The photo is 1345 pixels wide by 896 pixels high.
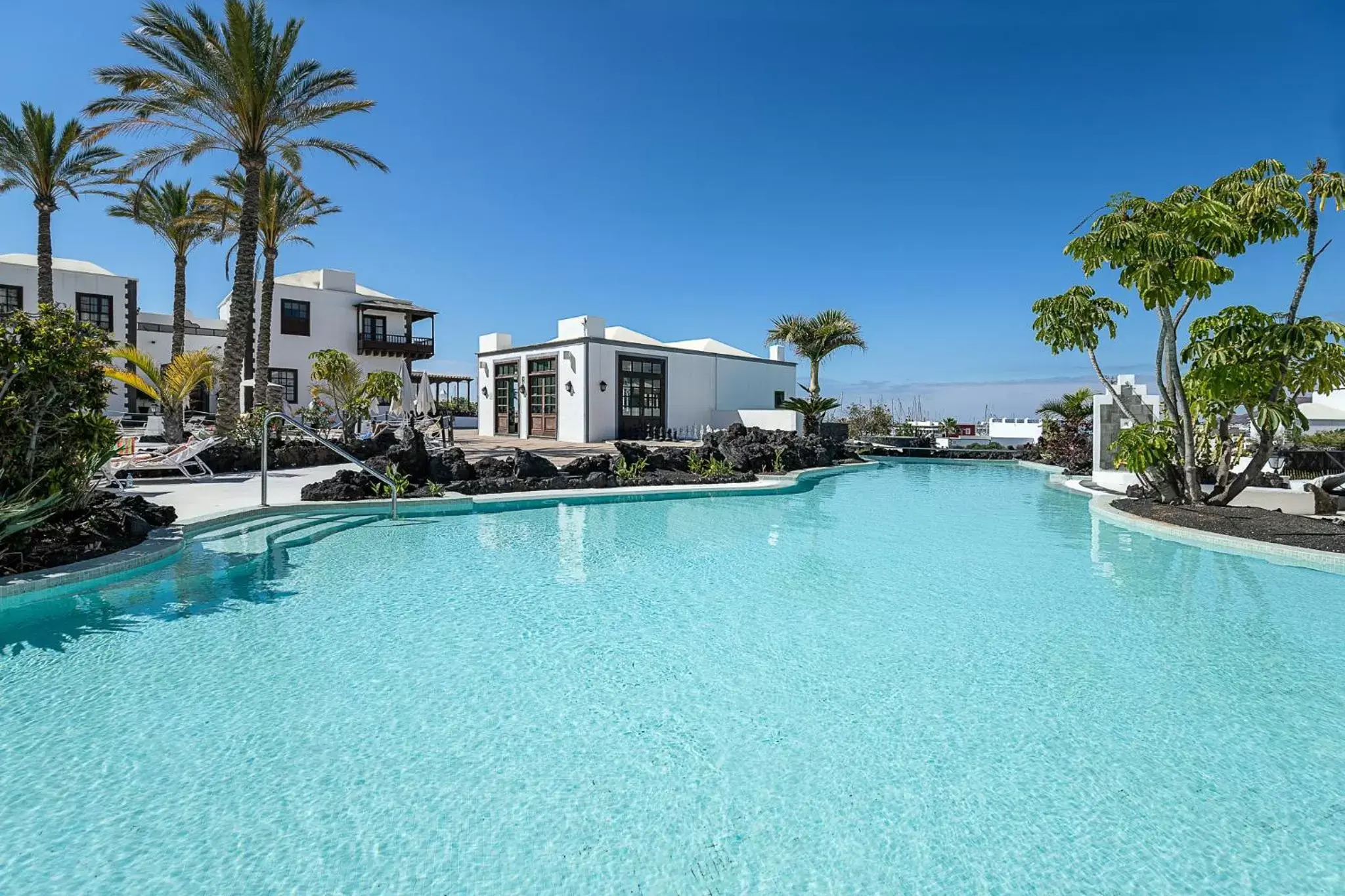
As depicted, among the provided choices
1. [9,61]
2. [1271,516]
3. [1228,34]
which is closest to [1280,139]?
[1228,34]

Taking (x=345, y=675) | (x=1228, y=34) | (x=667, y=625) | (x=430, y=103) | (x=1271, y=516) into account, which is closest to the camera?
(x=345, y=675)

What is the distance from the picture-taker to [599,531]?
894 centimetres

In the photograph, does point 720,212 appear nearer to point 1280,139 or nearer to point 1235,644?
point 1280,139

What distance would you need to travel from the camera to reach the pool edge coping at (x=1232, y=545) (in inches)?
265

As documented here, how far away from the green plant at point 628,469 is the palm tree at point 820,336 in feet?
44.5

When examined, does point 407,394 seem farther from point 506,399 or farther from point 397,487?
point 506,399

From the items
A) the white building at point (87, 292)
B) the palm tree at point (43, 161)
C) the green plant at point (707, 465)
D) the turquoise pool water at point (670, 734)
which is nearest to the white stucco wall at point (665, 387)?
the green plant at point (707, 465)

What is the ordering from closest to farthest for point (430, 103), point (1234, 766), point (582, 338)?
point (1234, 766), point (430, 103), point (582, 338)

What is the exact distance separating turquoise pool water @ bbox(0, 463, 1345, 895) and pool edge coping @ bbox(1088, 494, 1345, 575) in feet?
1.01

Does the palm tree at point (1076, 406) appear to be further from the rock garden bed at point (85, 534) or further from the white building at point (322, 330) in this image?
the white building at point (322, 330)

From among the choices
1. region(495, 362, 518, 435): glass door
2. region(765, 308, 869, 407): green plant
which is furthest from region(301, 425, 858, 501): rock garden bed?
region(495, 362, 518, 435): glass door

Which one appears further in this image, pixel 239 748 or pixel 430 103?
pixel 430 103

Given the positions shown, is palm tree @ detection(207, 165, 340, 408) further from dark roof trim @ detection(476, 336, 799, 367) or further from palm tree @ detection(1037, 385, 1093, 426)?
palm tree @ detection(1037, 385, 1093, 426)

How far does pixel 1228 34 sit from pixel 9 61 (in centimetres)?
2160
